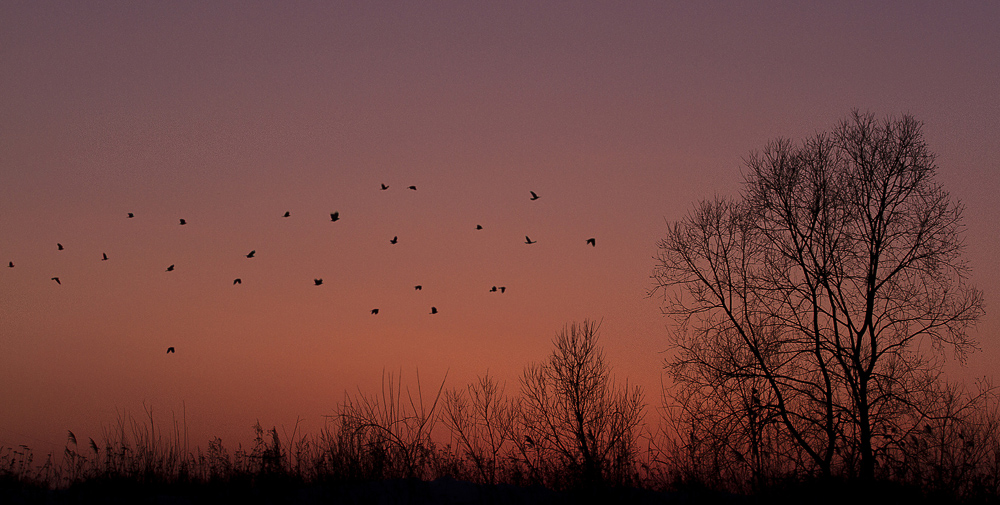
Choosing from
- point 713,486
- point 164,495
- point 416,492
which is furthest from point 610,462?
point 164,495

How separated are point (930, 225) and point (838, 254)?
2.32 meters

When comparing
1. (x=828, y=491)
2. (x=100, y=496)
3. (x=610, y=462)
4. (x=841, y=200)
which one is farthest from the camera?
(x=841, y=200)

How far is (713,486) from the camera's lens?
1139 centimetres

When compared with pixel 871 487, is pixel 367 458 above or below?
above

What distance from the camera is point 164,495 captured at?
36.8 feet

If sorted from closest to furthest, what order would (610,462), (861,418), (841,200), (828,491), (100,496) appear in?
1. (100,496)
2. (610,462)
3. (828,491)
4. (861,418)
5. (841,200)

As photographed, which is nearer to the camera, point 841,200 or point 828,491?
point 828,491

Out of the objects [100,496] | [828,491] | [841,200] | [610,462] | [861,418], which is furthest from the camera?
[841,200]

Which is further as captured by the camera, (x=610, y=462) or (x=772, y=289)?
(x=772, y=289)

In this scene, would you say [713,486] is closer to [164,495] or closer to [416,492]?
[416,492]

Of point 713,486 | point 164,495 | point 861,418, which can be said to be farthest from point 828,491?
point 164,495

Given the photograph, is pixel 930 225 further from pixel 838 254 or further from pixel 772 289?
pixel 772 289

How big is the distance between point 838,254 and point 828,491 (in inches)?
343

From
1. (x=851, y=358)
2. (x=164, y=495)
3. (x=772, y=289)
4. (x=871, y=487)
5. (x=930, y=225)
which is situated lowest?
(x=871, y=487)
